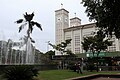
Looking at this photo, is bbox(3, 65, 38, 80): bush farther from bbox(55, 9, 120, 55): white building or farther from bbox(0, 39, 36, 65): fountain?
bbox(55, 9, 120, 55): white building

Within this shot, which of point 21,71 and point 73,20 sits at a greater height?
point 73,20

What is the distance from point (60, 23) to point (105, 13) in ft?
229

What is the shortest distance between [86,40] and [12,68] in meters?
28.3

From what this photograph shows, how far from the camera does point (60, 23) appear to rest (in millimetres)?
84250

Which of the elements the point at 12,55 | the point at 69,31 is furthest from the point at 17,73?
the point at 69,31

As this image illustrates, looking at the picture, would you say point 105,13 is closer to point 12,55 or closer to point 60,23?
point 12,55

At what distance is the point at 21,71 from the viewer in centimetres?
1627

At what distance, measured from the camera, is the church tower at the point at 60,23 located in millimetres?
82519

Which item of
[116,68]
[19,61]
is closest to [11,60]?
[19,61]

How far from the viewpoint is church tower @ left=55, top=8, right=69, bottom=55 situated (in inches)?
3249

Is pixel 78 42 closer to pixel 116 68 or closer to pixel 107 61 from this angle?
pixel 107 61

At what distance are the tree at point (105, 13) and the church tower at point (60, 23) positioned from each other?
215ft

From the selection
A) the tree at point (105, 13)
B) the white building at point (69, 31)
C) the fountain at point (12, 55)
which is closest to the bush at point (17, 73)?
the tree at point (105, 13)

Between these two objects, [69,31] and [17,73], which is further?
[69,31]
